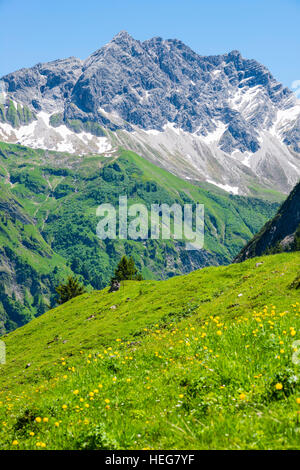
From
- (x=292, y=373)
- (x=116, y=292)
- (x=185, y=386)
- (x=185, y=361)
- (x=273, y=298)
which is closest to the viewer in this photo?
(x=292, y=373)

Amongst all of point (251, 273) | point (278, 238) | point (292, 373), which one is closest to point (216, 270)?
point (251, 273)

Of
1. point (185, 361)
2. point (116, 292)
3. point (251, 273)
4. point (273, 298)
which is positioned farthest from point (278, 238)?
point (185, 361)

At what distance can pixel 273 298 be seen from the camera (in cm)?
2100

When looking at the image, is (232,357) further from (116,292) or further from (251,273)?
(116,292)

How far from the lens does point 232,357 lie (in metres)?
8.78

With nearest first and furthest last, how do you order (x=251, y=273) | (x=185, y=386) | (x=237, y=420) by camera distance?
(x=237, y=420) → (x=185, y=386) → (x=251, y=273)

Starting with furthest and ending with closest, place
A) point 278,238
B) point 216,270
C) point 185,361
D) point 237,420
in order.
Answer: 1. point 278,238
2. point 216,270
3. point 185,361
4. point 237,420

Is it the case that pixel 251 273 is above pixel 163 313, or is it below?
above
